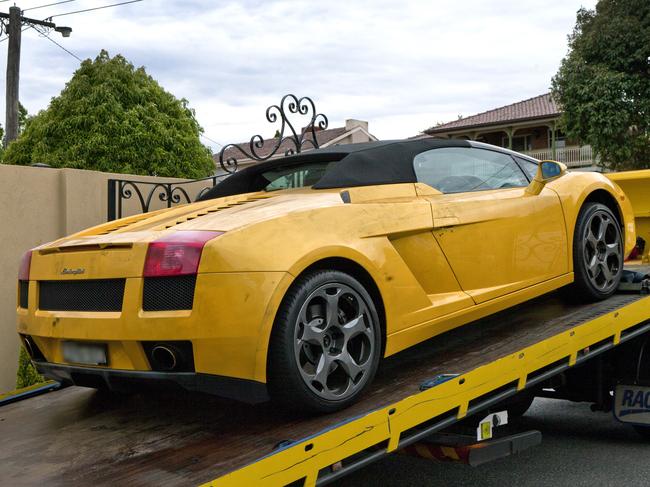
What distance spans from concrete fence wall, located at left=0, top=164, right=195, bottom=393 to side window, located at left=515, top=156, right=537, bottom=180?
3.98 meters

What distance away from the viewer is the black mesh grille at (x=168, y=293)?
2.86 m

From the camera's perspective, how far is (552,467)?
209 inches

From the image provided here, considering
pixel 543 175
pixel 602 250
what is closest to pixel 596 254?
pixel 602 250

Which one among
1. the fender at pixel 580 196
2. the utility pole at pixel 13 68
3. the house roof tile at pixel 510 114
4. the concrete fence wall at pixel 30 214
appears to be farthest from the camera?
the house roof tile at pixel 510 114

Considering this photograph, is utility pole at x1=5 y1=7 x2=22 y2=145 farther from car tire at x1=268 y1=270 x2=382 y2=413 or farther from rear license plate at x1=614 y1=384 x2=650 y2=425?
car tire at x1=268 y1=270 x2=382 y2=413

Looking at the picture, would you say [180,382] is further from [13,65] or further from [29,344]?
[13,65]

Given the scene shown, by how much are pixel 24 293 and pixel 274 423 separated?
1371mm

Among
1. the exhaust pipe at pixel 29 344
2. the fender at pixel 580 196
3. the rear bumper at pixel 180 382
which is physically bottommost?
the rear bumper at pixel 180 382

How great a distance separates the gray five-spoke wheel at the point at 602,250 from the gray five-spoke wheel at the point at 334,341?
2.25m

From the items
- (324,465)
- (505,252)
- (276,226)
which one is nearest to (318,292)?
(276,226)

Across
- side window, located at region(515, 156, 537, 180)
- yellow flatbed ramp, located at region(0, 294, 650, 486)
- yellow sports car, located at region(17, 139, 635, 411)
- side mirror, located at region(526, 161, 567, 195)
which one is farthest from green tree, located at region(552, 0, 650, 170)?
yellow sports car, located at region(17, 139, 635, 411)

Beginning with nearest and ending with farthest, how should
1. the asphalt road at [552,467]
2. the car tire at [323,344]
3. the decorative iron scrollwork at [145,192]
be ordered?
the car tire at [323,344]
the asphalt road at [552,467]
the decorative iron scrollwork at [145,192]

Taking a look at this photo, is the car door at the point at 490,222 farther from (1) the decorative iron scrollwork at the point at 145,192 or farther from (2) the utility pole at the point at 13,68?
(2) the utility pole at the point at 13,68

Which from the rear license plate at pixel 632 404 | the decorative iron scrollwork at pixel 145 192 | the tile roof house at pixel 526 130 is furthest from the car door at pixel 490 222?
the tile roof house at pixel 526 130
